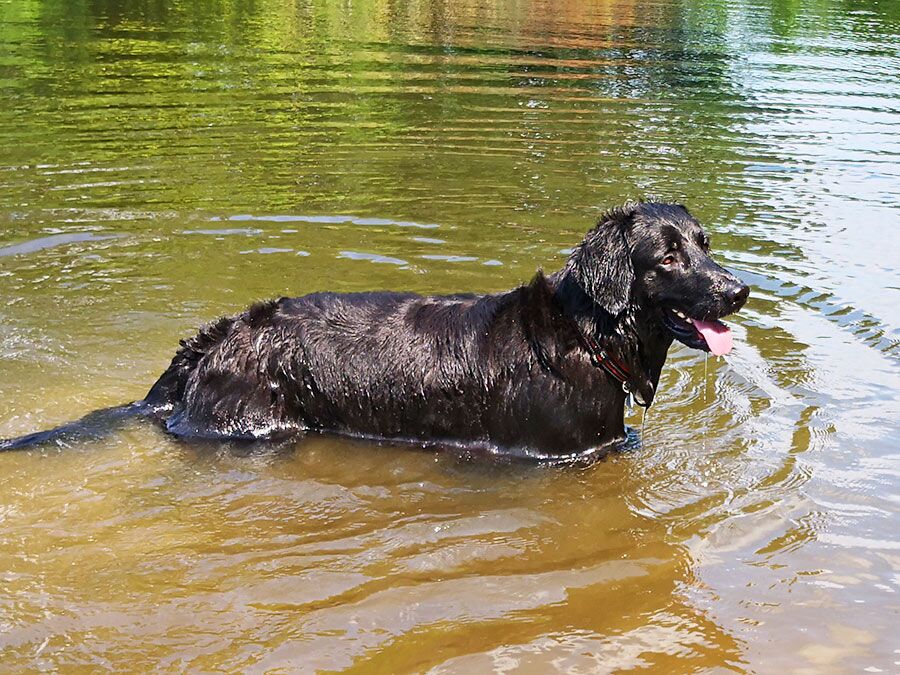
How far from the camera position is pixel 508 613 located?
5426 millimetres

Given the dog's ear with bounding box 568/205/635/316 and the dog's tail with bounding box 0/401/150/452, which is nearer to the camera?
the dog's ear with bounding box 568/205/635/316

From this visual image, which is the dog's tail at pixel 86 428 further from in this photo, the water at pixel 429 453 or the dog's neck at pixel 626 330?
the dog's neck at pixel 626 330

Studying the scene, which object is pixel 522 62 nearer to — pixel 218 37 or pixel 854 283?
pixel 218 37

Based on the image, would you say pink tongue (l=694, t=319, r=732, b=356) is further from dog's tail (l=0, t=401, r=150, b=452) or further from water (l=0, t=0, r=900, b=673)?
dog's tail (l=0, t=401, r=150, b=452)

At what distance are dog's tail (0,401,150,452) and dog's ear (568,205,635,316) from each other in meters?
3.45

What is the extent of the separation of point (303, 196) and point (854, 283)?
6.94 meters

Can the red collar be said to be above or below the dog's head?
below

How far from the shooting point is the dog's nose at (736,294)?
21.4 feet

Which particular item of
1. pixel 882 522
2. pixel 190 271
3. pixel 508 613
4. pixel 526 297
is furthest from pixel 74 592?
pixel 190 271

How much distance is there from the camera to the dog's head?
6641 millimetres

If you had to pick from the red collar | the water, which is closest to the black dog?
the red collar

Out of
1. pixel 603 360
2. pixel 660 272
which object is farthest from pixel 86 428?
pixel 660 272

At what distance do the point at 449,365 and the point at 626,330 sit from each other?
1.26 metres

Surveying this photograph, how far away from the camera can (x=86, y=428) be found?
743 centimetres
